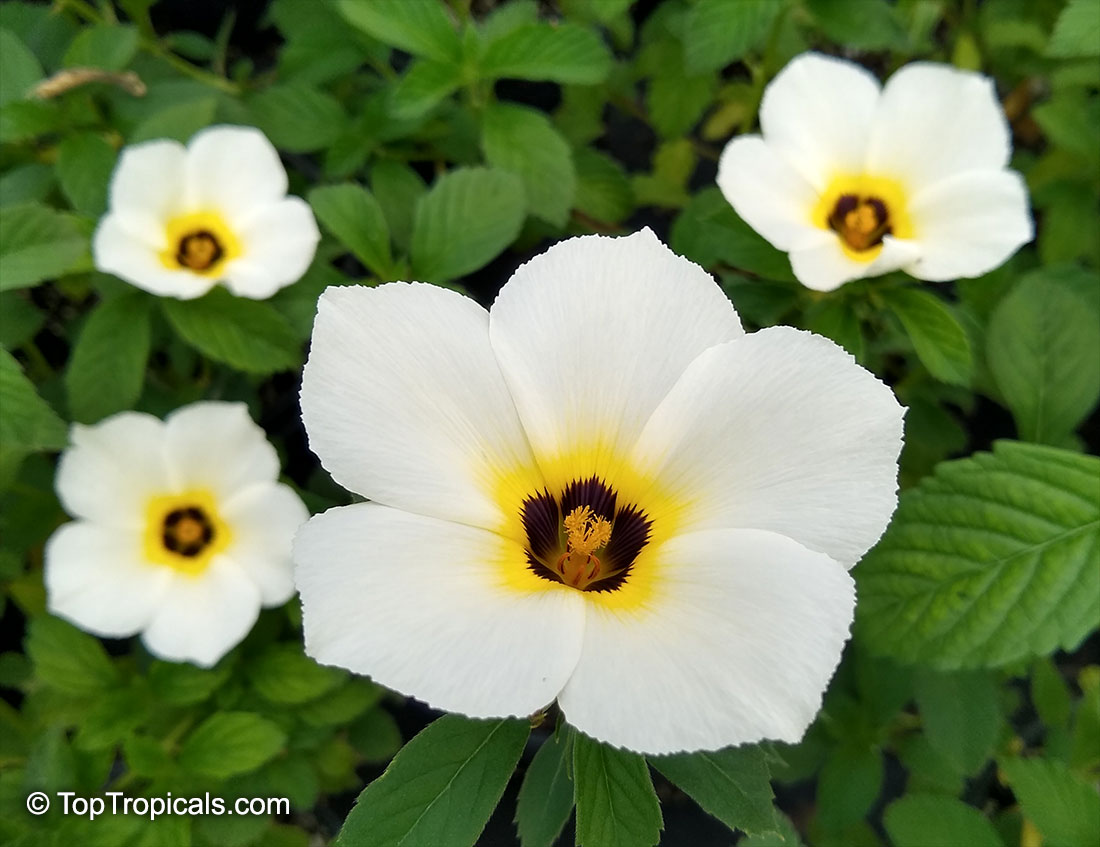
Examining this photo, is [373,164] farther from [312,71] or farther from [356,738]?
[356,738]

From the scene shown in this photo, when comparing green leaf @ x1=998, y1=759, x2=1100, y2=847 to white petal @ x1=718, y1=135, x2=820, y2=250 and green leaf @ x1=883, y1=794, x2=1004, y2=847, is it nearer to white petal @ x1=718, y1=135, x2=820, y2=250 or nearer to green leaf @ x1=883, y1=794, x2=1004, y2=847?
green leaf @ x1=883, y1=794, x2=1004, y2=847

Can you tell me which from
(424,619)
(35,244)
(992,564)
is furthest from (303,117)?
(992,564)

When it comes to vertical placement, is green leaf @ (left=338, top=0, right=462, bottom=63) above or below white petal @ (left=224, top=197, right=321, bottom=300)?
above

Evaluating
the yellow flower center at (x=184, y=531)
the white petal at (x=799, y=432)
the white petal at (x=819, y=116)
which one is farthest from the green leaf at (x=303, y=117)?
the white petal at (x=799, y=432)

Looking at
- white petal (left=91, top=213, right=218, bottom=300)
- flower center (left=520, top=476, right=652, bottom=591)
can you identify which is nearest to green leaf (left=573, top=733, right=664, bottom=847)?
flower center (left=520, top=476, right=652, bottom=591)

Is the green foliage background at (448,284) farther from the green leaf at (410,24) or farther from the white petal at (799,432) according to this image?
the white petal at (799,432)

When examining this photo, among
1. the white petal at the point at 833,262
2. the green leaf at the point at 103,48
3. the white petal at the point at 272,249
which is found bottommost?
the white petal at the point at 272,249
